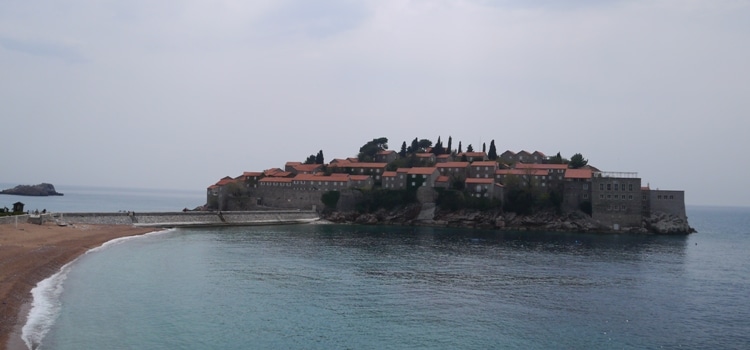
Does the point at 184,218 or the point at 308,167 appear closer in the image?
the point at 184,218

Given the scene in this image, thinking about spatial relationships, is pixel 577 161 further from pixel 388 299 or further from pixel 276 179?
pixel 388 299

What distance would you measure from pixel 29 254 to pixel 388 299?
2729 cm

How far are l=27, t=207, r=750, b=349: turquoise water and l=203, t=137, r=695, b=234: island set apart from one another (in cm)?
3118

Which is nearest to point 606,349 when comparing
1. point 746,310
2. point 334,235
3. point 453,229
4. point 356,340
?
point 356,340

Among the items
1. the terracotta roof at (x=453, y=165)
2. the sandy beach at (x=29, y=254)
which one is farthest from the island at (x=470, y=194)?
the sandy beach at (x=29, y=254)

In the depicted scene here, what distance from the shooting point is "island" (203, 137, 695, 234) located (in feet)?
311

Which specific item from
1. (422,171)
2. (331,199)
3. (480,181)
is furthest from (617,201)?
(331,199)

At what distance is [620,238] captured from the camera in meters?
84.2

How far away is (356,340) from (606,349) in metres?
10.9

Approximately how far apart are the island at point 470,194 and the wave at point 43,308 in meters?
70.4

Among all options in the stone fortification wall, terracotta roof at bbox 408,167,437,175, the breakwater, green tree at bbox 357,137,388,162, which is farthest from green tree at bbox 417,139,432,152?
the stone fortification wall

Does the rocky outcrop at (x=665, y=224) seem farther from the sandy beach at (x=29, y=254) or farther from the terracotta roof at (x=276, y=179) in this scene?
the sandy beach at (x=29, y=254)

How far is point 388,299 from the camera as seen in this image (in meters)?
34.5

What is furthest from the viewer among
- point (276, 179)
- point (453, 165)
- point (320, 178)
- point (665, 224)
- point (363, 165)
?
point (363, 165)
